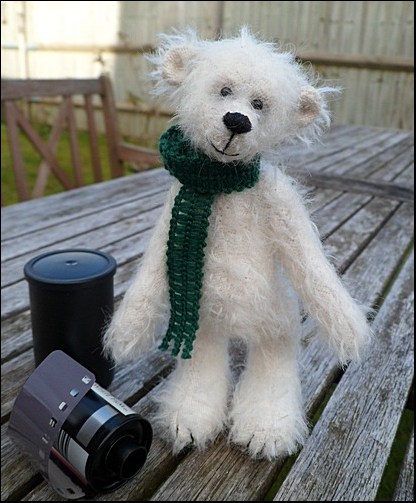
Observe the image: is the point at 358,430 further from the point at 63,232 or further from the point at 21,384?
the point at 63,232

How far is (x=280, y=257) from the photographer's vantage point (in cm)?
72

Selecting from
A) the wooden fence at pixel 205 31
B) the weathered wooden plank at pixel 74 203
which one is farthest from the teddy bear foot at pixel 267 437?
the wooden fence at pixel 205 31

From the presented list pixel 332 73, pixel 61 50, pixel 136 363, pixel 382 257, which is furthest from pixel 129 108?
pixel 136 363

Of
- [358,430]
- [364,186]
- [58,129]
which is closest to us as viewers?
[358,430]

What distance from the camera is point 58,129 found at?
8.91ft

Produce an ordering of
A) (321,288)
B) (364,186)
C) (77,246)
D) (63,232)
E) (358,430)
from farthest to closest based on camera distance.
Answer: (364,186) → (63,232) → (77,246) → (358,430) → (321,288)

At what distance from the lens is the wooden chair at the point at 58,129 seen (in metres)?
2.37

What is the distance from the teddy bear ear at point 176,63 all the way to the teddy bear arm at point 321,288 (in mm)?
223

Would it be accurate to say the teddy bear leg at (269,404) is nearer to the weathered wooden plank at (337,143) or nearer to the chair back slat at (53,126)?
the weathered wooden plank at (337,143)

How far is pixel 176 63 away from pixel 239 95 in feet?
0.36

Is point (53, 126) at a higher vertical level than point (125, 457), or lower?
higher

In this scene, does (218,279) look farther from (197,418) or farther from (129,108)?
(129,108)

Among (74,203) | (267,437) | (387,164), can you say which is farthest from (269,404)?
(387,164)

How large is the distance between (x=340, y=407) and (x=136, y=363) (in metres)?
0.39
